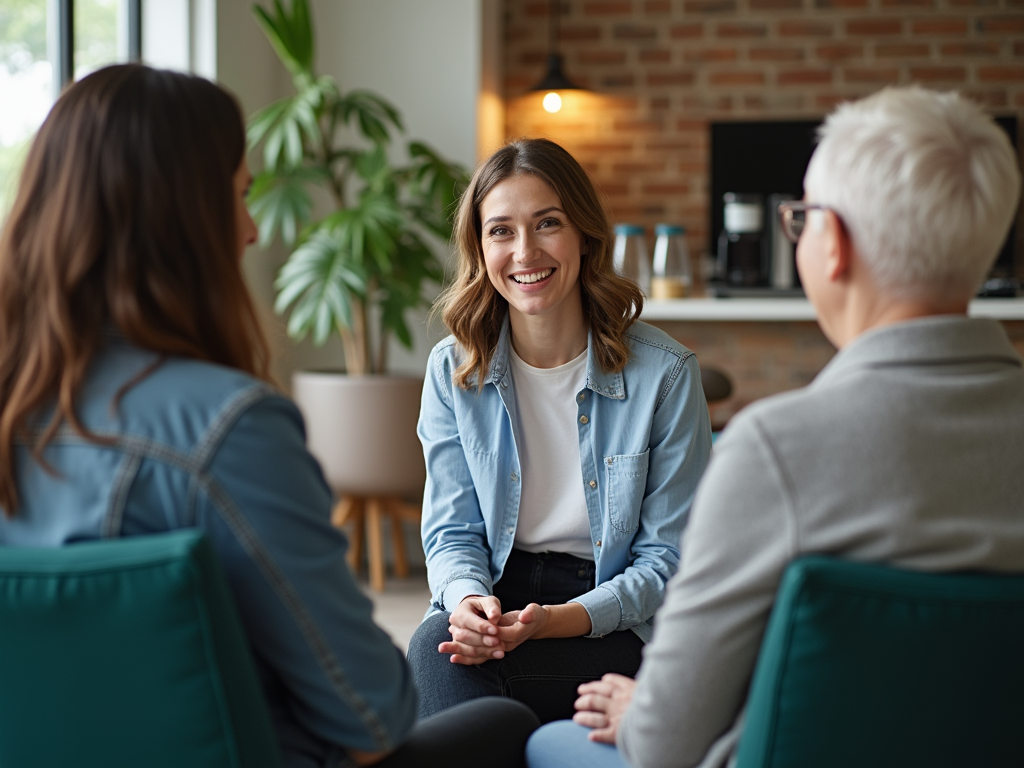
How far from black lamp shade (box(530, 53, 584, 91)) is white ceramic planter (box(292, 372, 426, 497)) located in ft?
6.00

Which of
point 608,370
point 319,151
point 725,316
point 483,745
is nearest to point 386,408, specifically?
point 319,151

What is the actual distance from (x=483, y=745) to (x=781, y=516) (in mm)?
542

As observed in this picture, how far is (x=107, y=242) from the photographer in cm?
103

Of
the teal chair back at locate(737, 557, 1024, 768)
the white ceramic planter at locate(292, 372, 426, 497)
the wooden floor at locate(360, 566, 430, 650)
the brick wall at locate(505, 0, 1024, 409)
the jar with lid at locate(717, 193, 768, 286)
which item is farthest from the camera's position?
the brick wall at locate(505, 0, 1024, 409)

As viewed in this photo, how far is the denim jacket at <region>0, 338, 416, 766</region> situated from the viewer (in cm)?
98

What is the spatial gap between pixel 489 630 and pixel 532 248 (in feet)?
2.23

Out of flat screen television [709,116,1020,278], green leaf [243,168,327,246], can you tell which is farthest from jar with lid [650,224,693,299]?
green leaf [243,168,327,246]

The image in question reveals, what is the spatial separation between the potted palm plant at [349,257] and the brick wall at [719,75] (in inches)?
52.9

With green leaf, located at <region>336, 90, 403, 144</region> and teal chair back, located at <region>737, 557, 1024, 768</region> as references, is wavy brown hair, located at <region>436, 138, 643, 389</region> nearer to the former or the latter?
teal chair back, located at <region>737, 557, 1024, 768</region>

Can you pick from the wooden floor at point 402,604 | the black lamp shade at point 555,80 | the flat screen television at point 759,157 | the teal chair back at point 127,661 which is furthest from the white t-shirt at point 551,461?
the flat screen television at point 759,157

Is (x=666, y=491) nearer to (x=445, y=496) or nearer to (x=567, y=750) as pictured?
(x=445, y=496)

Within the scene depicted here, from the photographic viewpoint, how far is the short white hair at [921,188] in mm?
988

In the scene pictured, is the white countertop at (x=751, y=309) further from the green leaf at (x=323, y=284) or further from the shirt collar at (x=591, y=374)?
the shirt collar at (x=591, y=374)

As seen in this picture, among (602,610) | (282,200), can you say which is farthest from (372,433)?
(602,610)
